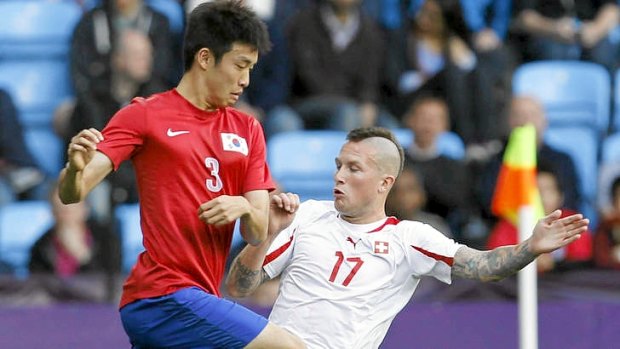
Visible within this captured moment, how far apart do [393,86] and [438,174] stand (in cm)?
129

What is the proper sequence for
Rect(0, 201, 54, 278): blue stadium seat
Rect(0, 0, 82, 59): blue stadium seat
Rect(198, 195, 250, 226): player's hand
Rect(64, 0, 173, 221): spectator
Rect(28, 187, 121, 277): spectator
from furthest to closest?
Rect(0, 0, 82, 59): blue stadium seat, Rect(64, 0, 173, 221): spectator, Rect(0, 201, 54, 278): blue stadium seat, Rect(28, 187, 121, 277): spectator, Rect(198, 195, 250, 226): player's hand

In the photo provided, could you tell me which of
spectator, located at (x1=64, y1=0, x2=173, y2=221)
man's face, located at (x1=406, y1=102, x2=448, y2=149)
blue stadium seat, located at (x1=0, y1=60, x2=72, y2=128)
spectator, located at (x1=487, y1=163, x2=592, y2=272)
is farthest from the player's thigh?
blue stadium seat, located at (x1=0, y1=60, x2=72, y2=128)

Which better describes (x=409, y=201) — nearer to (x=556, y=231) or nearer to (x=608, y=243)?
(x=608, y=243)

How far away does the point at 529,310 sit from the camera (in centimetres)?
846

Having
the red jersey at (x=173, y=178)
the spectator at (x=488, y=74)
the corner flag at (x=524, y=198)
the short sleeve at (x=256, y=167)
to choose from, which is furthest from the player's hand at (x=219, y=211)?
the spectator at (x=488, y=74)

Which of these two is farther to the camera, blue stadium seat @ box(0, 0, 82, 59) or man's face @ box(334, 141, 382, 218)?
blue stadium seat @ box(0, 0, 82, 59)

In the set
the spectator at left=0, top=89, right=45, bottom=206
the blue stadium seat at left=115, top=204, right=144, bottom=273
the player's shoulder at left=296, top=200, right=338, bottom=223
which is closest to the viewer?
the player's shoulder at left=296, top=200, right=338, bottom=223

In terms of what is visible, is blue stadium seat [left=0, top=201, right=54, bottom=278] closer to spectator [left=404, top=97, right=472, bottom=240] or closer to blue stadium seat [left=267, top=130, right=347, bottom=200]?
blue stadium seat [left=267, top=130, right=347, bottom=200]

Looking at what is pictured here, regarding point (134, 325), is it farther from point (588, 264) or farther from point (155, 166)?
point (588, 264)

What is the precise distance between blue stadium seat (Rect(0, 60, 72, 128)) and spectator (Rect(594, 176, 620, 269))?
4.48m

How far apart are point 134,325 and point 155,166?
26.9 inches

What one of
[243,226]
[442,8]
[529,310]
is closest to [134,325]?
[243,226]

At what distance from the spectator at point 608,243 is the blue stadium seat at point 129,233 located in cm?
326

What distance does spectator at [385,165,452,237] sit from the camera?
9938 millimetres
